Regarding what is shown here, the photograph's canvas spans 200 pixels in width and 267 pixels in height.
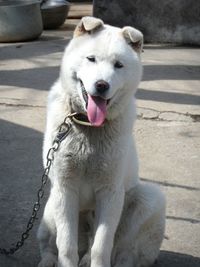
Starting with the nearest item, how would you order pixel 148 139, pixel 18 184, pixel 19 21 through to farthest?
pixel 18 184, pixel 148 139, pixel 19 21

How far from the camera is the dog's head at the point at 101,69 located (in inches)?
117

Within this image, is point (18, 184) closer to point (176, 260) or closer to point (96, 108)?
point (176, 260)

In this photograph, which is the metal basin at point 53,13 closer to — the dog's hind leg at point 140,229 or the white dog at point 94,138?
the white dog at point 94,138

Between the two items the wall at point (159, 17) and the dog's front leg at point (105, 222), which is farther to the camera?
the wall at point (159, 17)

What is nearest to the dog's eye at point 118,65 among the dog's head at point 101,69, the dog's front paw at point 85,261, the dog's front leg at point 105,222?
the dog's head at point 101,69

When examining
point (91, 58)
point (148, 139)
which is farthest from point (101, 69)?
point (148, 139)

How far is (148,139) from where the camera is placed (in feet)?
18.4

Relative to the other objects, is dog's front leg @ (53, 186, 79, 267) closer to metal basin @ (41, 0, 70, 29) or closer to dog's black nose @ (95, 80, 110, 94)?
dog's black nose @ (95, 80, 110, 94)

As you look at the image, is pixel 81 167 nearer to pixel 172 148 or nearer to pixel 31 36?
pixel 172 148

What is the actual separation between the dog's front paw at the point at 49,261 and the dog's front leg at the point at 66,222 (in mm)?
177

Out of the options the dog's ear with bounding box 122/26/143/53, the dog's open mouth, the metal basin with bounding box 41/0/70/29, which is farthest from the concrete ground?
the metal basin with bounding box 41/0/70/29

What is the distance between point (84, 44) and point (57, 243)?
1.07m

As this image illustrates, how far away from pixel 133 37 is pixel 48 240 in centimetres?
126

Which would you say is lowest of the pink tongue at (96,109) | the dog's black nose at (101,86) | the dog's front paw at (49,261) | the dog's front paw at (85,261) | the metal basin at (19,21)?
the metal basin at (19,21)
